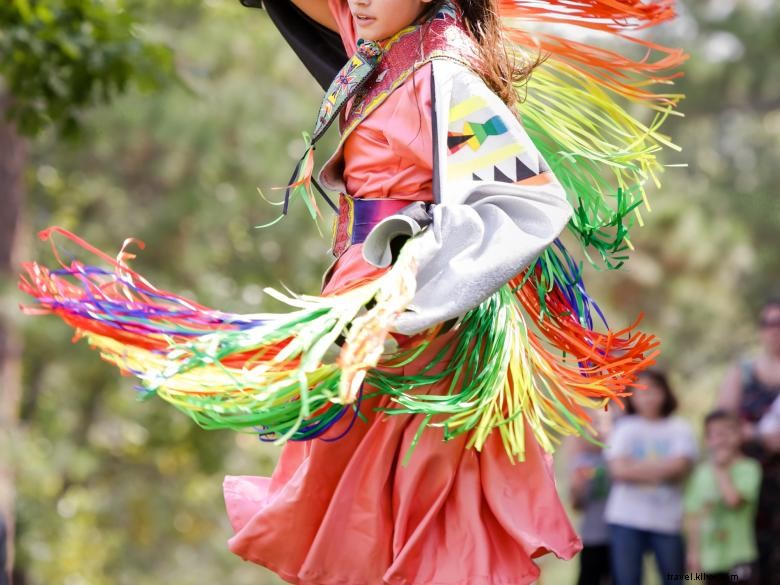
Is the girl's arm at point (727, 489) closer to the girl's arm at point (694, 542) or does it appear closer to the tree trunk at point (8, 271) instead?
the girl's arm at point (694, 542)

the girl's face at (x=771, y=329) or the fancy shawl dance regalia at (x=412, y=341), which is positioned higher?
the fancy shawl dance regalia at (x=412, y=341)

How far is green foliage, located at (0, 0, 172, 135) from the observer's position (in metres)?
5.74

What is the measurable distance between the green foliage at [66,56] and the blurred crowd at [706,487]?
2622mm

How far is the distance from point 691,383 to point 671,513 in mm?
8798

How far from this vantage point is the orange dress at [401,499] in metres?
2.88

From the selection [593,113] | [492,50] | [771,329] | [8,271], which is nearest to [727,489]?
[771,329]

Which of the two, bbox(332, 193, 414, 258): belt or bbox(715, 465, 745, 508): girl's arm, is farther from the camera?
bbox(715, 465, 745, 508): girl's arm

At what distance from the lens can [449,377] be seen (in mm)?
2982

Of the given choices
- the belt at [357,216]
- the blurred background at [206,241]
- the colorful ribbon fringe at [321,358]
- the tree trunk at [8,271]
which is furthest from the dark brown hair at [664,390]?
the tree trunk at [8,271]

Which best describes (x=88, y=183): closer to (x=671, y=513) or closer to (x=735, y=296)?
(x=735, y=296)

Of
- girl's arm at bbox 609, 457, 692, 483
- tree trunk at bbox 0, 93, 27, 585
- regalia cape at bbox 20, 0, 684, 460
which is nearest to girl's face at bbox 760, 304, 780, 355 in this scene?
girl's arm at bbox 609, 457, 692, 483

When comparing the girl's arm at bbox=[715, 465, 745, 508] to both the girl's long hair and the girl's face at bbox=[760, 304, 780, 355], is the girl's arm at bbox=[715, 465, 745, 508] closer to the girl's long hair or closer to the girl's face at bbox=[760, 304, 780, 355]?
the girl's face at bbox=[760, 304, 780, 355]

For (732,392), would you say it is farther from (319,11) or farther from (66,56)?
(66,56)

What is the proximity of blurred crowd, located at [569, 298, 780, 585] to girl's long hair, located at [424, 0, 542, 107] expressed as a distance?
2.46 m
